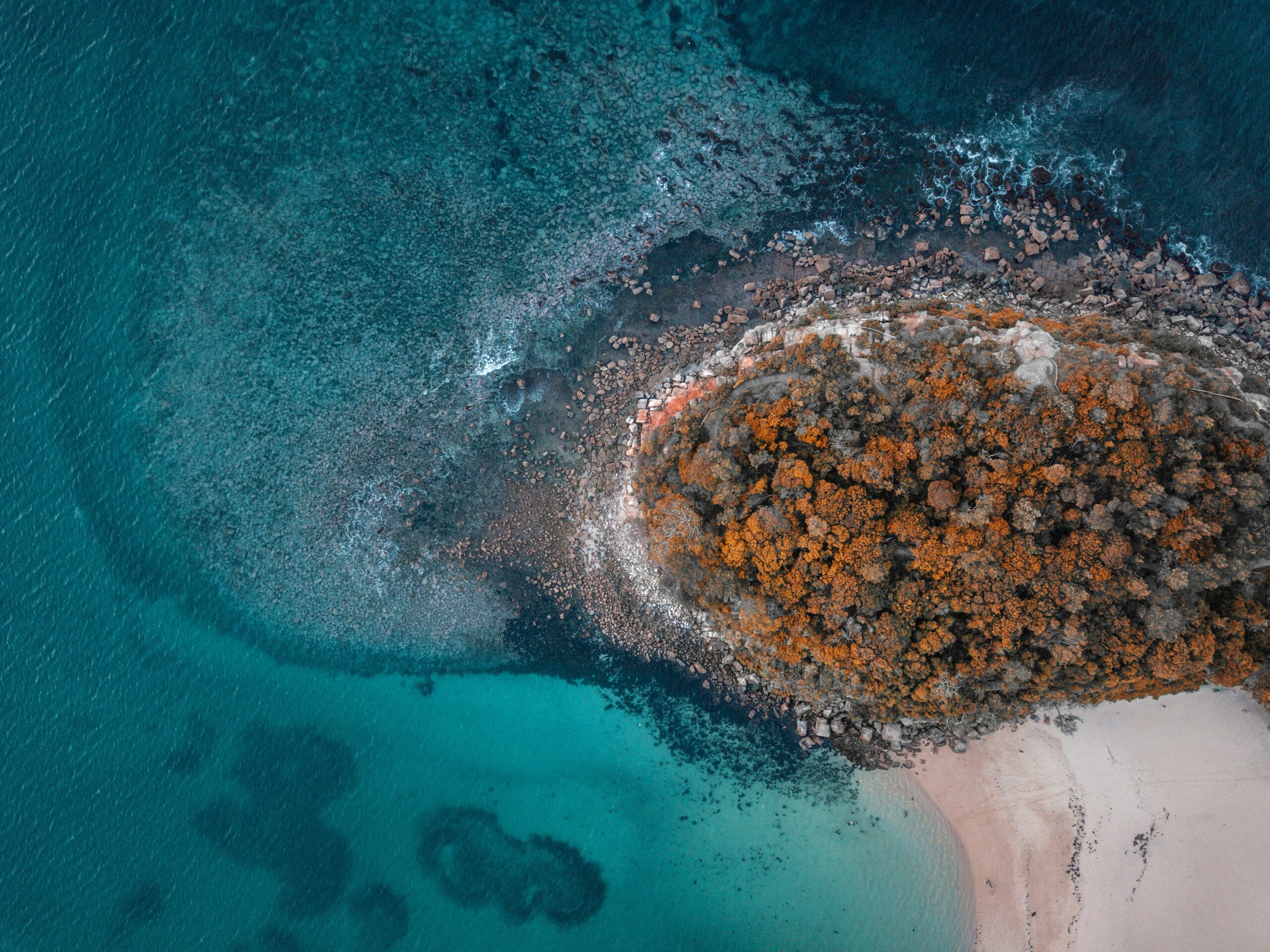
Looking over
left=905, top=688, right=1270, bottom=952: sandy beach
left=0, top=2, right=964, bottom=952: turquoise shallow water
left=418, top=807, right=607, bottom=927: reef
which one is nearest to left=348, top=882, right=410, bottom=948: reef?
left=0, top=2, right=964, bottom=952: turquoise shallow water

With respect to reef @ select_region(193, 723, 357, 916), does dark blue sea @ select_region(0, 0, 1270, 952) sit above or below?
above

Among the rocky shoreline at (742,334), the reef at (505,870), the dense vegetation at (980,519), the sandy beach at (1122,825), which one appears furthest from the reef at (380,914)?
the sandy beach at (1122,825)

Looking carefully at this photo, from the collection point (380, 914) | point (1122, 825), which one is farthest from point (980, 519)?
point (380, 914)

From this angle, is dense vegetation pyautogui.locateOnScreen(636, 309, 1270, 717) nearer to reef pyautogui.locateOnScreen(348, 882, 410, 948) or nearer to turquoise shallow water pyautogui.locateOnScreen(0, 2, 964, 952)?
turquoise shallow water pyautogui.locateOnScreen(0, 2, 964, 952)

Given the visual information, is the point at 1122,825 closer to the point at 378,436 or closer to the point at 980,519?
the point at 980,519

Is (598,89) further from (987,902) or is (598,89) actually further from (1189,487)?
(987,902)

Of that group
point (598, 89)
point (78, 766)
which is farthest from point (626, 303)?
point (78, 766)
